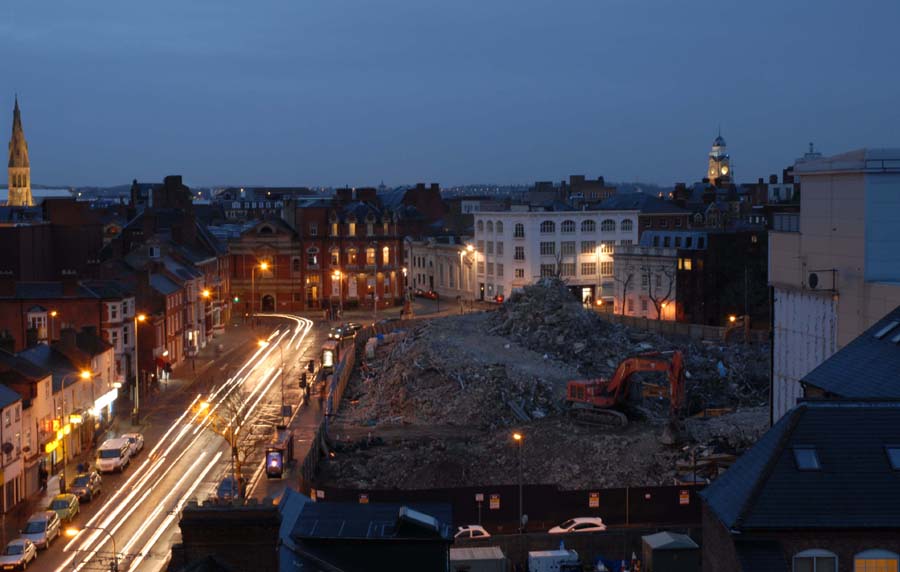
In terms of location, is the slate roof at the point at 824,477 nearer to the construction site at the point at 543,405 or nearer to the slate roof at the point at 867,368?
the slate roof at the point at 867,368

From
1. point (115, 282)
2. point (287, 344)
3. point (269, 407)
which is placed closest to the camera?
point (269, 407)

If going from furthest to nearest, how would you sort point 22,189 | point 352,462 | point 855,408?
point 22,189 → point 352,462 → point 855,408

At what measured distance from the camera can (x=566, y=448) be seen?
46750 millimetres

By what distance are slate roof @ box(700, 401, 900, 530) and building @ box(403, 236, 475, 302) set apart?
9315cm

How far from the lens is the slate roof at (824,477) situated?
65.6ft

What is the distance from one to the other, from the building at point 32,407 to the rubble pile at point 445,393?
51.3 ft

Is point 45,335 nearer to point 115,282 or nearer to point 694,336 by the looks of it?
point 115,282

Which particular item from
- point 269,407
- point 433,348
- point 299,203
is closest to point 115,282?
point 269,407

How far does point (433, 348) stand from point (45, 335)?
21411mm

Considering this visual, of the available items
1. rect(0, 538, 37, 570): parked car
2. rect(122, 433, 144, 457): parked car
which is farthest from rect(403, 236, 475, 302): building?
rect(0, 538, 37, 570): parked car

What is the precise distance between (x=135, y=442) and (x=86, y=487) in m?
7.81

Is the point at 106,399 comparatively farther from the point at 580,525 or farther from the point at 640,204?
the point at 640,204

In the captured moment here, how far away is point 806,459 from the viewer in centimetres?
2073

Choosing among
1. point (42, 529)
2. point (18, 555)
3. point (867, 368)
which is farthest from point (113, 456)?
point (867, 368)
